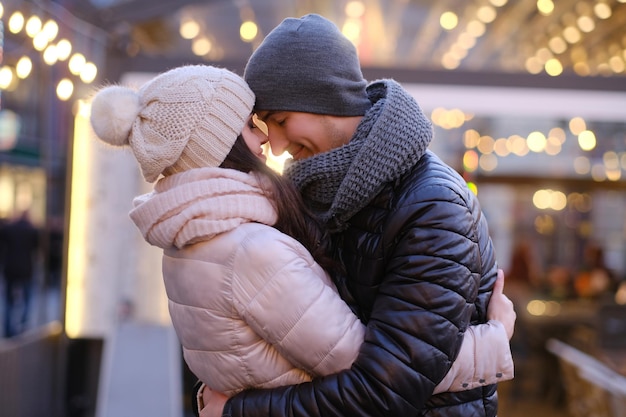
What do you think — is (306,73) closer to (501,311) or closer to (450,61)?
(501,311)

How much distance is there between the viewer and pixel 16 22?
174 inches

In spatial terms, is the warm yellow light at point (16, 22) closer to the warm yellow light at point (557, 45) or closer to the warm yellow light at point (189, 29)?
the warm yellow light at point (189, 29)

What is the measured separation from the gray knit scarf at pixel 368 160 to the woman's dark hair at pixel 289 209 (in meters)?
0.05

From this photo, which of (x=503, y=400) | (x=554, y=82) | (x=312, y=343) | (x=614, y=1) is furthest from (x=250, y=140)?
(x=503, y=400)

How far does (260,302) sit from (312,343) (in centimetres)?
12

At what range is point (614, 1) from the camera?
6.66m

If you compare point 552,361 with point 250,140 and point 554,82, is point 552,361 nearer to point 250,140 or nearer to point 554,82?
point 554,82

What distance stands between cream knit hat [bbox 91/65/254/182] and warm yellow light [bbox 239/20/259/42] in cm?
479

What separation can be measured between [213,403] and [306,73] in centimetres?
70

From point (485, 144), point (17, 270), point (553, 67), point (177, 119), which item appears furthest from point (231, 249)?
point (17, 270)

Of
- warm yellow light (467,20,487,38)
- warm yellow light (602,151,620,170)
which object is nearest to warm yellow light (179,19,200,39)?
warm yellow light (467,20,487,38)

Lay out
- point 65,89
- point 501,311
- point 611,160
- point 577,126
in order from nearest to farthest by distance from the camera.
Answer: point 501,311 < point 65,89 < point 577,126 < point 611,160

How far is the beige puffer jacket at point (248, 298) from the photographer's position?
1480 millimetres

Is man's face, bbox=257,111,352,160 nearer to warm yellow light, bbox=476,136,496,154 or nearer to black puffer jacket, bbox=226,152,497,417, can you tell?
black puffer jacket, bbox=226,152,497,417
